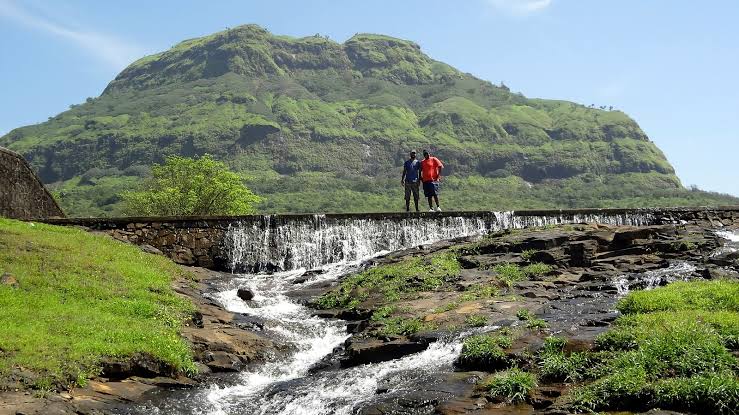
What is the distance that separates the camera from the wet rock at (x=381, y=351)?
1243 centimetres

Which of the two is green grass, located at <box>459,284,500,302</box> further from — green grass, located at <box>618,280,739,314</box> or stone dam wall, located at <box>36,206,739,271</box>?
stone dam wall, located at <box>36,206,739,271</box>

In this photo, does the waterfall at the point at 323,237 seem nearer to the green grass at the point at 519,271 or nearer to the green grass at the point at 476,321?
the green grass at the point at 519,271

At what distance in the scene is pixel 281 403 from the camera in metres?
10.8

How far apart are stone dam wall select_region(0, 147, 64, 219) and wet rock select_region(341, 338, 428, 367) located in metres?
19.3

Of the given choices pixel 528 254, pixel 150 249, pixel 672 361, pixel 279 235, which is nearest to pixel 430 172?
pixel 279 235

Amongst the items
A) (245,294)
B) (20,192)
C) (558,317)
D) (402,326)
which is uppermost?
(20,192)

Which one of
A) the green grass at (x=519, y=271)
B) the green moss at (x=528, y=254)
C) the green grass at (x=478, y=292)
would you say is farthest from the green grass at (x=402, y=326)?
the green moss at (x=528, y=254)

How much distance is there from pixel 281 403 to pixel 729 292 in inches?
346

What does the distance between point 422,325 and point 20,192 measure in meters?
20.7

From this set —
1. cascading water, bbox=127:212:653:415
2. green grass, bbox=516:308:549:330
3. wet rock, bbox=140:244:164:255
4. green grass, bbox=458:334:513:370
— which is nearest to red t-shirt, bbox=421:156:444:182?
cascading water, bbox=127:212:653:415

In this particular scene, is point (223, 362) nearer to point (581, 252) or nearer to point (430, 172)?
point (581, 252)

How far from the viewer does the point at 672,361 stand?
9.01 metres

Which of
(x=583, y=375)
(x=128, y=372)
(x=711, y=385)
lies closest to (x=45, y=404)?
(x=128, y=372)

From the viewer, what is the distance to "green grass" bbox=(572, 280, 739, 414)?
8.07m
